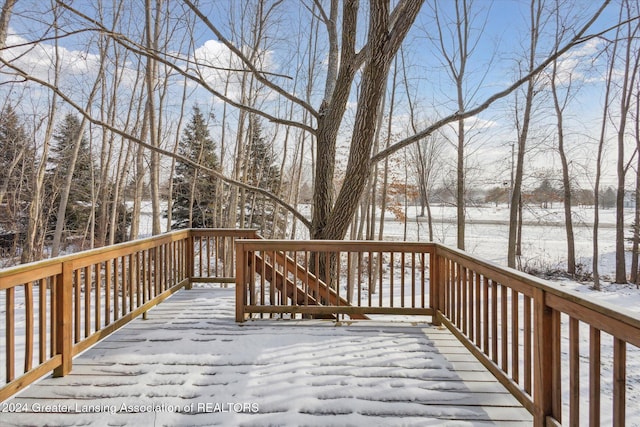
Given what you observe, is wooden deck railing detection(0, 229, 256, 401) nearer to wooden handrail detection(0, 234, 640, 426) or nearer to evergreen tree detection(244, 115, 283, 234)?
wooden handrail detection(0, 234, 640, 426)

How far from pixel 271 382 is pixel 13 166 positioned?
12.5 metres

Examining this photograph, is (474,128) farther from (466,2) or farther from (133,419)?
(133,419)

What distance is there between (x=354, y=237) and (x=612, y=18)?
10038mm

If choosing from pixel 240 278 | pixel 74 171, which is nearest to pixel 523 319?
pixel 240 278

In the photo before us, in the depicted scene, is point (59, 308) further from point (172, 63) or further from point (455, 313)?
point (172, 63)

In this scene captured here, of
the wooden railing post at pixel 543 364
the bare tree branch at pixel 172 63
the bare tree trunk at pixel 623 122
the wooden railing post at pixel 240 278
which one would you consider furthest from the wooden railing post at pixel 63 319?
the bare tree trunk at pixel 623 122

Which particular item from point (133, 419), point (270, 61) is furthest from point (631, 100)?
point (133, 419)

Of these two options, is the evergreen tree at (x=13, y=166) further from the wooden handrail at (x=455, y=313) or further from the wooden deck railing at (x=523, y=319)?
the wooden deck railing at (x=523, y=319)

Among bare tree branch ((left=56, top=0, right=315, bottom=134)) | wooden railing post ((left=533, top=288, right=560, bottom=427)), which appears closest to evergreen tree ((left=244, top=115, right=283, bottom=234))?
bare tree branch ((left=56, top=0, right=315, bottom=134))

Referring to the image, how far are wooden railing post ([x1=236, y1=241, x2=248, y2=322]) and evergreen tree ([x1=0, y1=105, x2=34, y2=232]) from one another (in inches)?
432

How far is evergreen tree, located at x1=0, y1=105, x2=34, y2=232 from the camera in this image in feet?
34.8

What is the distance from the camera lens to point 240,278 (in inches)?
138

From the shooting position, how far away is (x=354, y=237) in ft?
38.0

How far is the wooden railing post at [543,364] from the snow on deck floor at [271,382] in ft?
0.68
